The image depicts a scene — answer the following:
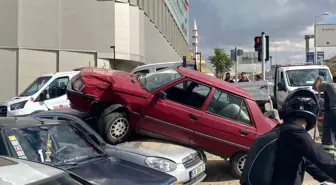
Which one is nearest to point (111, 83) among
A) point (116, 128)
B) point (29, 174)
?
point (116, 128)

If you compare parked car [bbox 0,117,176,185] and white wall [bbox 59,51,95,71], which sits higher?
white wall [bbox 59,51,95,71]

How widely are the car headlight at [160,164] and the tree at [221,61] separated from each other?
2823 inches

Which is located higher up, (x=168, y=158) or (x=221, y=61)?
(x=221, y=61)

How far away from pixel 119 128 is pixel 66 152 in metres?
2.62

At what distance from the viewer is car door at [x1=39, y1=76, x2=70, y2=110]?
42.2 ft

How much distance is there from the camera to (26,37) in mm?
26156

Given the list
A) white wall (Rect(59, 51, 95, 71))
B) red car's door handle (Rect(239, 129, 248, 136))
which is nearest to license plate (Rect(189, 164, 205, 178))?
red car's door handle (Rect(239, 129, 248, 136))

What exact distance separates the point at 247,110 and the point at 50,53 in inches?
834

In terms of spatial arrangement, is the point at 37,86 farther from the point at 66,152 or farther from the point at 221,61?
the point at 221,61

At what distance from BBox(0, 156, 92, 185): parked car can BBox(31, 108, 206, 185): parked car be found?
11.7 ft

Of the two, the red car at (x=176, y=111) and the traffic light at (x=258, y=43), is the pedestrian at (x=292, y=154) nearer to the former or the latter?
the red car at (x=176, y=111)

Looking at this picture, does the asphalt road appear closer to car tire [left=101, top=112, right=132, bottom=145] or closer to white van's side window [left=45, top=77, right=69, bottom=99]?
car tire [left=101, top=112, right=132, bottom=145]

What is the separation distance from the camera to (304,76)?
17.1 meters

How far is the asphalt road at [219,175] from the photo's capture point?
7664 millimetres
